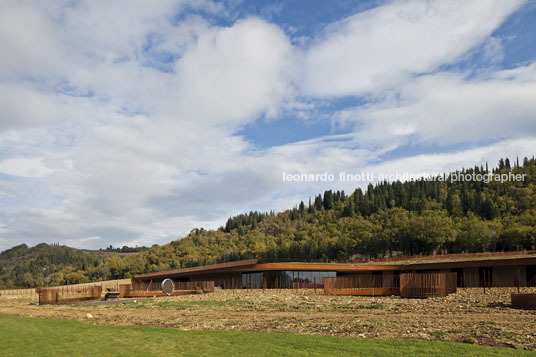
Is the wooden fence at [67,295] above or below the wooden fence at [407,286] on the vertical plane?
below

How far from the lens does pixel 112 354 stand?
13.1 metres

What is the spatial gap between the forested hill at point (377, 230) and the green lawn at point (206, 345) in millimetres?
78229

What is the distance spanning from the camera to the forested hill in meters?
88.9

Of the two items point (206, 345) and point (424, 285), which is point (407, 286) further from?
point (206, 345)

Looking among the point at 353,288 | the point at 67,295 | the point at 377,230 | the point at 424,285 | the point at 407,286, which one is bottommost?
the point at 67,295

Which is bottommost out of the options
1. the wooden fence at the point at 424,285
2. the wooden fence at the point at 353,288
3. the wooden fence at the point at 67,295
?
the wooden fence at the point at 67,295

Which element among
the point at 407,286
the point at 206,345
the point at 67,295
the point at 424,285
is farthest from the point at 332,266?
the point at 206,345

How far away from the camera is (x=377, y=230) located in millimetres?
109375

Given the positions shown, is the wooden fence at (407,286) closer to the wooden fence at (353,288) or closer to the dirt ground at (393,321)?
the wooden fence at (353,288)

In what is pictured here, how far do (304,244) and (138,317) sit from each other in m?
89.9

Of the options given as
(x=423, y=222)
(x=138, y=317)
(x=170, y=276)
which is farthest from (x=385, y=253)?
(x=138, y=317)

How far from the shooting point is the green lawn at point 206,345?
12695 millimetres

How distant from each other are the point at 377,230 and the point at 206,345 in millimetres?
99649

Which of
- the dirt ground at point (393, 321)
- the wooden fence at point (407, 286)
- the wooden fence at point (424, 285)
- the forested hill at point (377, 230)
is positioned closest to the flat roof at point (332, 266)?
the wooden fence at point (407, 286)
